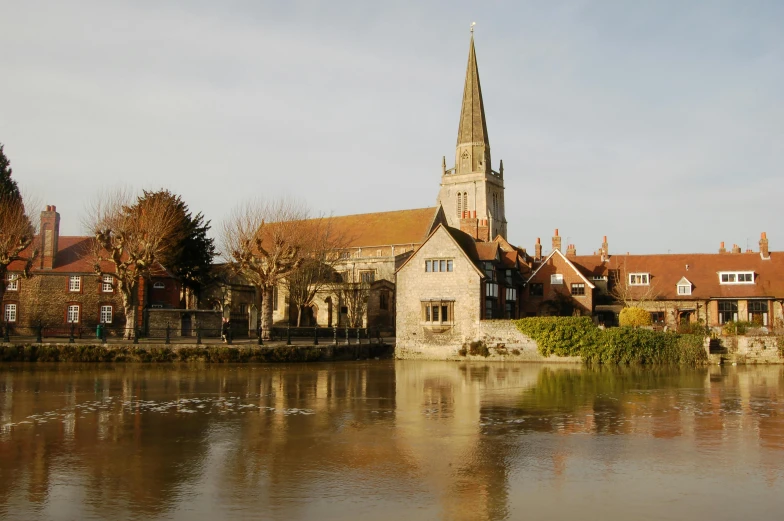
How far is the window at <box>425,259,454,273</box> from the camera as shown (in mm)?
45094

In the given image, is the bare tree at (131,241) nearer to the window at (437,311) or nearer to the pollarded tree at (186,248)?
the pollarded tree at (186,248)

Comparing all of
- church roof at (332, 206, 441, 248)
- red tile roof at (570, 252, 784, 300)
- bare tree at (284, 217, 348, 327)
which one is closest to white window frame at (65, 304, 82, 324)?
bare tree at (284, 217, 348, 327)

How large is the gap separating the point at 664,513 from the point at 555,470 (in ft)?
9.01

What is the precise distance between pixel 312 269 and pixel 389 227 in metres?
14.7

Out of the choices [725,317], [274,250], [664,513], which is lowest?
[664,513]

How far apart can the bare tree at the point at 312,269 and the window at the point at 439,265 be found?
1154cm

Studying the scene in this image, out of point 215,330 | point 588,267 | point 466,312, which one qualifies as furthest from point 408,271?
point 588,267

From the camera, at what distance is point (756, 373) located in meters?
33.7

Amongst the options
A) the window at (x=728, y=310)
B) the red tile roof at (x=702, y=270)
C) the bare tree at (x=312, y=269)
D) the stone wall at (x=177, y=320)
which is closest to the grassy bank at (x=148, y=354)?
the stone wall at (x=177, y=320)

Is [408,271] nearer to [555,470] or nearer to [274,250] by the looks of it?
[274,250]

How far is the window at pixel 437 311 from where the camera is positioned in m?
44.5

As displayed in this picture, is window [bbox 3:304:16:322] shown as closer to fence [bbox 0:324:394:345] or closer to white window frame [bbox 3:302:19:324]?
white window frame [bbox 3:302:19:324]

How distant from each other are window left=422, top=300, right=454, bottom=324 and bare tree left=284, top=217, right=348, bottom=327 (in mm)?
11992

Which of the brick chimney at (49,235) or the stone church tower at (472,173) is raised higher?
the stone church tower at (472,173)
